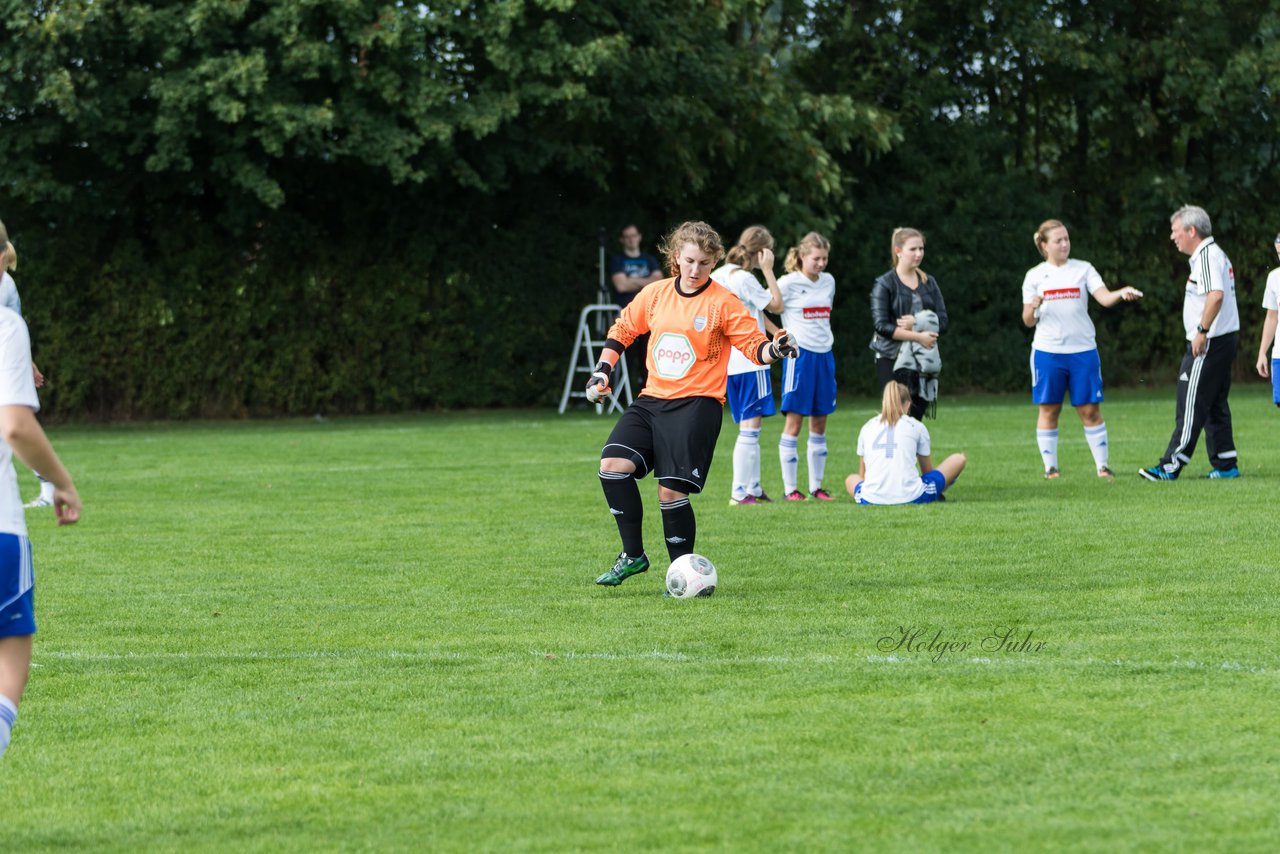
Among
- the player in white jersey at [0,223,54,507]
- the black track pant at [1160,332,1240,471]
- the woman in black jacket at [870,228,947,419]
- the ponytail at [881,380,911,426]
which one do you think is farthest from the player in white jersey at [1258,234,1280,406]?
the player in white jersey at [0,223,54,507]

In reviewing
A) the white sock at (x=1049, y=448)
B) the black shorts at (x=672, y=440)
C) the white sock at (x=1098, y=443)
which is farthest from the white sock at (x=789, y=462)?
the black shorts at (x=672, y=440)

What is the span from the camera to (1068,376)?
13.8 meters

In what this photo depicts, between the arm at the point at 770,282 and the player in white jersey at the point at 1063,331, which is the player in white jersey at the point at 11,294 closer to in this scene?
the arm at the point at 770,282

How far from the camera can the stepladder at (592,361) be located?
24188 millimetres

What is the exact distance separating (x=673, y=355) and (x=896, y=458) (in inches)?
145

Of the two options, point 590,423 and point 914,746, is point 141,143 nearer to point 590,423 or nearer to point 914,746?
point 590,423

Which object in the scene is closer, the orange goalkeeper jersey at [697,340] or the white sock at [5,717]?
the white sock at [5,717]

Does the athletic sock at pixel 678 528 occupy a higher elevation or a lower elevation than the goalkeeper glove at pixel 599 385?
lower

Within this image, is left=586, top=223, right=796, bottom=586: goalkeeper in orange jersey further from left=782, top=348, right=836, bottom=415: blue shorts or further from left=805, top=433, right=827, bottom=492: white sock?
left=805, top=433, right=827, bottom=492: white sock

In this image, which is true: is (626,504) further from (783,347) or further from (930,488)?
(930,488)

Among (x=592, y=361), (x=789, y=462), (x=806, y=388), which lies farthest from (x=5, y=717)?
(x=592, y=361)

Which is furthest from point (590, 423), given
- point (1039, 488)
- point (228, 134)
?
point (1039, 488)

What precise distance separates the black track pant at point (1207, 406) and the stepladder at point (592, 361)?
1039 centimetres

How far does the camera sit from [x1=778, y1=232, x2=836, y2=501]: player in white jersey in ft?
42.5
